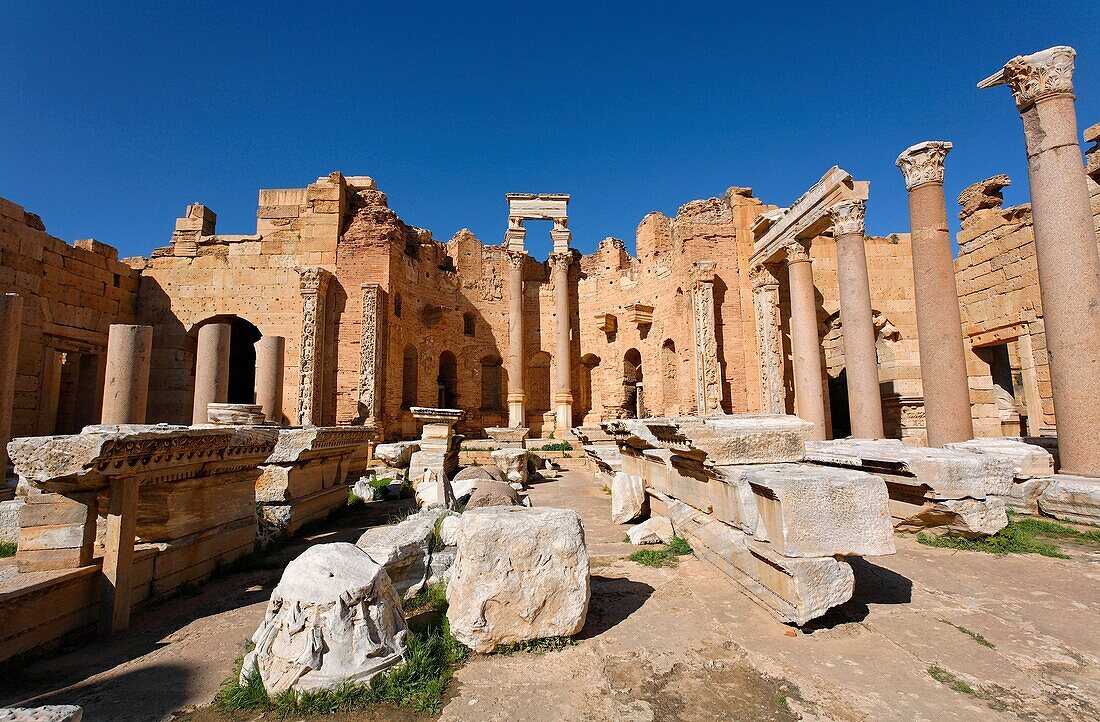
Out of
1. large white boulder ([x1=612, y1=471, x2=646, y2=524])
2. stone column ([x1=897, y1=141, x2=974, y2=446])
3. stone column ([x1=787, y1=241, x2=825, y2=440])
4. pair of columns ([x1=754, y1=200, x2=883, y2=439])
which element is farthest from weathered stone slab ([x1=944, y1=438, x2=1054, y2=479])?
large white boulder ([x1=612, y1=471, x2=646, y2=524])

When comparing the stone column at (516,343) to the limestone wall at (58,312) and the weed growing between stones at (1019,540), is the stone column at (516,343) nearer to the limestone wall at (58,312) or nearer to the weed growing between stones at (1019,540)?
the limestone wall at (58,312)

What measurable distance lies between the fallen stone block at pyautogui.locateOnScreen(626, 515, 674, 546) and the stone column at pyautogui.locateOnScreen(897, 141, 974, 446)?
629 centimetres

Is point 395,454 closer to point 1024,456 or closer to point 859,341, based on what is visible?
point 859,341

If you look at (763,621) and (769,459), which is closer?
(763,621)

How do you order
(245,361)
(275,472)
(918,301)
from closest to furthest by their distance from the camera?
(275,472) → (918,301) → (245,361)

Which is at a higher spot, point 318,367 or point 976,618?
point 318,367

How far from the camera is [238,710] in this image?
2680 millimetres

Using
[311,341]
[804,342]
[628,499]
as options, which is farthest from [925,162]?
[311,341]

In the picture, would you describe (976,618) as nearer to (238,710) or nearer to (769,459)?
(769,459)

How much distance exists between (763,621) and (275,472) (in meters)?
6.38

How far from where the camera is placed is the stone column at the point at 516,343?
2003cm

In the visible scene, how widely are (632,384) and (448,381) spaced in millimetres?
7940

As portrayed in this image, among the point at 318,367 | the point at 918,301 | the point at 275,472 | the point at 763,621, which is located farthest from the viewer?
the point at 318,367

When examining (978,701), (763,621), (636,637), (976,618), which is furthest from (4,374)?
(976,618)
